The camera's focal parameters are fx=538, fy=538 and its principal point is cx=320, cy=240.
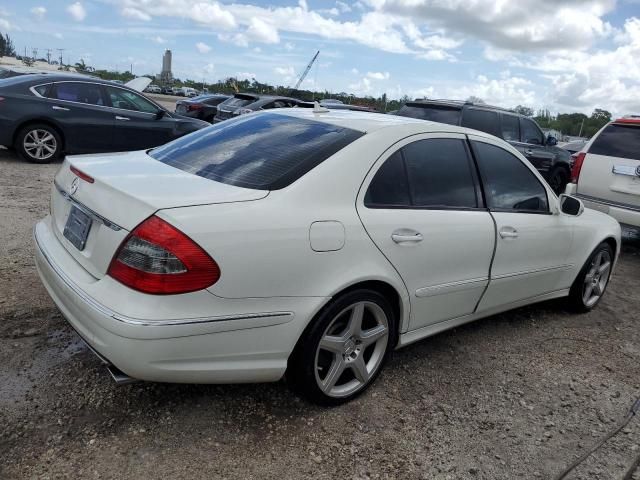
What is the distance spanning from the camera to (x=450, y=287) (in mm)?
3164

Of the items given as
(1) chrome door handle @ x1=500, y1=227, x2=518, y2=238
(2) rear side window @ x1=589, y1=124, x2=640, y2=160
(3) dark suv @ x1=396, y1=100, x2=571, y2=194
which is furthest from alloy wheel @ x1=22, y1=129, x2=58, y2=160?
(2) rear side window @ x1=589, y1=124, x2=640, y2=160

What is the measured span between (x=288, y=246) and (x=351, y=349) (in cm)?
78

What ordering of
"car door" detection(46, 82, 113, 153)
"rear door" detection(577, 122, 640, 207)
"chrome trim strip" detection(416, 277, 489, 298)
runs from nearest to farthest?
"chrome trim strip" detection(416, 277, 489, 298)
"rear door" detection(577, 122, 640, 207)
"car door" detection(46, 82, 113, 153)

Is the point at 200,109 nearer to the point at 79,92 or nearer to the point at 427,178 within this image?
the point at 79,92

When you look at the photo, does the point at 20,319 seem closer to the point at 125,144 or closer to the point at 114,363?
the point at 114,363

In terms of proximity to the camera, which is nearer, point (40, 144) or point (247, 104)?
point (40, 144)

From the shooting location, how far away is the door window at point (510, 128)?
29.6 ft

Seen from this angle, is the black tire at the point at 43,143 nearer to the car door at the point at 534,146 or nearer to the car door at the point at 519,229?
the car door at the point at 519,229

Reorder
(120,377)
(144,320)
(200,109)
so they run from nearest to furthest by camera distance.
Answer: (144,320) < (120,377) < (200,109)

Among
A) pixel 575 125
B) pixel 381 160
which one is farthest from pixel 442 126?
pixel 575 125

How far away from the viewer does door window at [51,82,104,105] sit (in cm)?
854

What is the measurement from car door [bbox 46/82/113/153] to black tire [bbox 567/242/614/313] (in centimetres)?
Answer: 752

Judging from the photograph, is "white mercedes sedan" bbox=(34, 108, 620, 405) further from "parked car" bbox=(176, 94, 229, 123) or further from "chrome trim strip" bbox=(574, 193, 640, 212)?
"parked car" bbox=(176, 94, 229, 123)

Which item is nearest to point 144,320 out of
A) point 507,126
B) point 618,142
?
point 618,142
